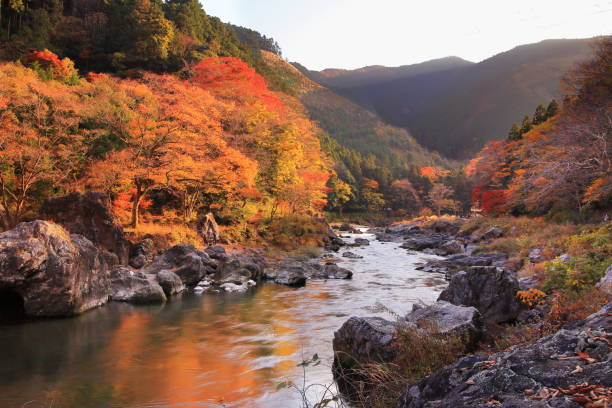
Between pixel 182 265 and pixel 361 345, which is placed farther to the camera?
pixel 182 265

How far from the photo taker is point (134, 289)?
14.3 metres

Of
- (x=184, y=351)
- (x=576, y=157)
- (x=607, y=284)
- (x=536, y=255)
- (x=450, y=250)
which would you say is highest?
(x=576, y=157)

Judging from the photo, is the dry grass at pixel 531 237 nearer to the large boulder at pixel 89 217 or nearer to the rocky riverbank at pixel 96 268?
the rocky riverbank at pixel 96 268

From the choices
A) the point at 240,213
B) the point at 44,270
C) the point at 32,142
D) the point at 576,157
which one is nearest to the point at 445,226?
the point at 576,157

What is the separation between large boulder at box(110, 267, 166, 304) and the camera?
1400cm

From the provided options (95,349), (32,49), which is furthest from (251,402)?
(32,49)

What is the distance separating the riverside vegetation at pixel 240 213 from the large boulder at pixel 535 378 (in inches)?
0.7

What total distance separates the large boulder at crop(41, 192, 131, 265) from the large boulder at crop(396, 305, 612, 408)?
17079 mm

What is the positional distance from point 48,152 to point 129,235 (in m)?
5.48

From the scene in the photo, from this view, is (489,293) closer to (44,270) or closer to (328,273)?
(328,273)

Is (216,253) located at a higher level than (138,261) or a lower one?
lower

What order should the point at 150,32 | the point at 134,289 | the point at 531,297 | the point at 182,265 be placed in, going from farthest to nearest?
the point at 150,32
the point at 182,265
the point at 134,289
the point at 531,297

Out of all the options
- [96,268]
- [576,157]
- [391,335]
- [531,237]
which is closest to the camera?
[391,335]

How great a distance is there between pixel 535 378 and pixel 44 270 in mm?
12376
